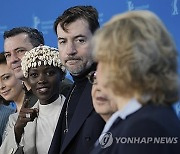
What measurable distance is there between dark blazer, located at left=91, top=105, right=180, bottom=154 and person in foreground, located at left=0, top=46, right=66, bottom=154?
2.75 feet

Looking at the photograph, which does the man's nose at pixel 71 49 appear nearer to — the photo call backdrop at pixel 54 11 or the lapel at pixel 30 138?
the lapel at pixel 30 138

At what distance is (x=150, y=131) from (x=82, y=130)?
2.05 ft

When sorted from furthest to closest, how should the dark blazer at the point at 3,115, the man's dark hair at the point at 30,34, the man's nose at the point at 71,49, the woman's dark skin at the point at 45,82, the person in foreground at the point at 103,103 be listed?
the man's dark hair at the point at 30,34 < the dark blazer at the point at 3,115 < the woman's dark skin at the point at 45,82 < the man's nose at the point at 71,49 < the person in foreground at the point at 103,103

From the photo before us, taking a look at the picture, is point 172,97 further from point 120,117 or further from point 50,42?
point 50,42

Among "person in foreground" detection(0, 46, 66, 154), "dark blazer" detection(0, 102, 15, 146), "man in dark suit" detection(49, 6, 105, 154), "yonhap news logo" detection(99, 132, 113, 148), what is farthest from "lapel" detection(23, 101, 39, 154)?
"yonhap news logo" detection(99, 132, 113, 148)

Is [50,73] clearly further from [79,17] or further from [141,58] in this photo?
[141,58]

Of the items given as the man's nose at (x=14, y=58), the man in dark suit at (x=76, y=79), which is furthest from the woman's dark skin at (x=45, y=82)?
the man's nose at (x=14, y=58)

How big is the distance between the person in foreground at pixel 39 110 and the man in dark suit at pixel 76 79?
119 millimetres

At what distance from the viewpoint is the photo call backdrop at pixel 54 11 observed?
2789mm

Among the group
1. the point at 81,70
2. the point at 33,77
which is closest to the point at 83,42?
the point at 81,70

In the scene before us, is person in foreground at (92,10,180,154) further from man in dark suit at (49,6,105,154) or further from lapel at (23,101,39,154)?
lapel at (23,101,39,154)

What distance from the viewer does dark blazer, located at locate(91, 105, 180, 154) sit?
93 cm

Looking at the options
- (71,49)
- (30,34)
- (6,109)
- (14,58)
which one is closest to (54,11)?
(30,34)

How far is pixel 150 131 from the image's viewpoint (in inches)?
36.8
